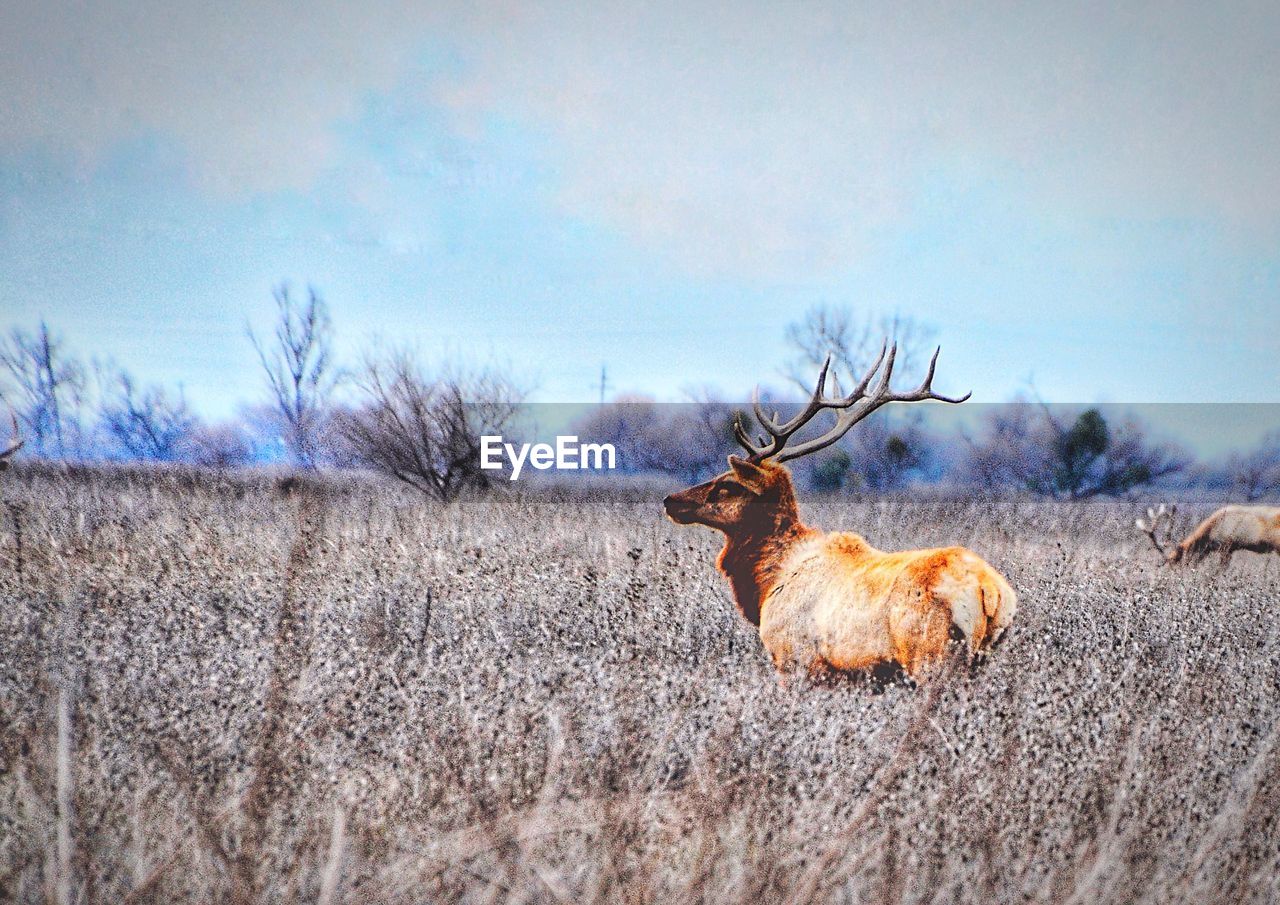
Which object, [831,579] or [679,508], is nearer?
[831,579]

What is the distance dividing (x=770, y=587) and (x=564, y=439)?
2383 mm

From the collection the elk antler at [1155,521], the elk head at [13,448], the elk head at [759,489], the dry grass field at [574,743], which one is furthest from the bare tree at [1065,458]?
the elk head at [13,448]

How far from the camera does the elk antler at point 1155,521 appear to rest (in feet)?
21.0

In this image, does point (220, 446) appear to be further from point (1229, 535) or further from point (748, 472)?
point (1229, 535)

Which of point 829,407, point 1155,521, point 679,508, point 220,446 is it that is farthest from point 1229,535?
point 220,446

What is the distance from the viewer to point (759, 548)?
431cm

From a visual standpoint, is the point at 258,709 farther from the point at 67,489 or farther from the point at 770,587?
the point at 67,489

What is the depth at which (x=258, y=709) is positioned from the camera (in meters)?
3.09

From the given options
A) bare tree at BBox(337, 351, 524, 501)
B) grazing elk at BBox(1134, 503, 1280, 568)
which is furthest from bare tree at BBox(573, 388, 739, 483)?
grazing elk at BBox(1134, 503, 1280, 568)

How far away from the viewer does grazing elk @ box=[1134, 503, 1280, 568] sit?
240 inches

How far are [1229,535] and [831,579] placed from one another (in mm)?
4215

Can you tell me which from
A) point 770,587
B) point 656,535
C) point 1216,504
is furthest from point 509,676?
point 1216,504

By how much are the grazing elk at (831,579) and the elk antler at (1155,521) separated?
3.08m

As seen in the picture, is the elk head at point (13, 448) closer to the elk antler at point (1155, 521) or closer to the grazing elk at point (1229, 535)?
the grazing elk at point (1229, 535)
